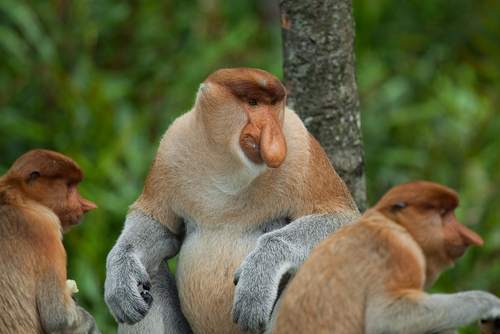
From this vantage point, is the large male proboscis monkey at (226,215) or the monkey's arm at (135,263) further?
the monkey's arm at (135,263)

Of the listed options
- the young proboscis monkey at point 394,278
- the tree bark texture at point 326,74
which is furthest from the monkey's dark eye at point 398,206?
the tree bark texture at point 326,74

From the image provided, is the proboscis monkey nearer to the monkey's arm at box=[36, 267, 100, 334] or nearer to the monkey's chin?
the monkey's arm at box=[36, 267, 100, 334]

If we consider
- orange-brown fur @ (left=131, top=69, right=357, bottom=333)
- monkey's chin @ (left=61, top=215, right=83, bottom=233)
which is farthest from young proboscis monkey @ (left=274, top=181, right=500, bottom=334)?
monkey's chin @ (left=61, top=215, right=83, bottom=233)

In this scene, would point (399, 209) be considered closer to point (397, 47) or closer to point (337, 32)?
point (337, 32)

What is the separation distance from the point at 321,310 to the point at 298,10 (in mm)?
1844

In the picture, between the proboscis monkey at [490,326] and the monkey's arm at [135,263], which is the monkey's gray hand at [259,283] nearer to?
the monkey's arm at [135,263]

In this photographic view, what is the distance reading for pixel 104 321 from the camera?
4.92 meters

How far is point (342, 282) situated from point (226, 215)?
0.87 meters

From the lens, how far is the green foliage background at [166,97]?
5307 millimetres

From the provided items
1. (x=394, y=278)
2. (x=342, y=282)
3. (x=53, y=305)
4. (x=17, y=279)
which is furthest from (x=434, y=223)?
(x=17, y=279)

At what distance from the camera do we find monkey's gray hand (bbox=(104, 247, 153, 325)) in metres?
2.69

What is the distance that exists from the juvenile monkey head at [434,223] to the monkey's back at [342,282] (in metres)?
0.06

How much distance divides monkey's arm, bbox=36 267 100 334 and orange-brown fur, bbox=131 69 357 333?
1.67ft

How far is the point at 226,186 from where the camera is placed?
277 centimetres
